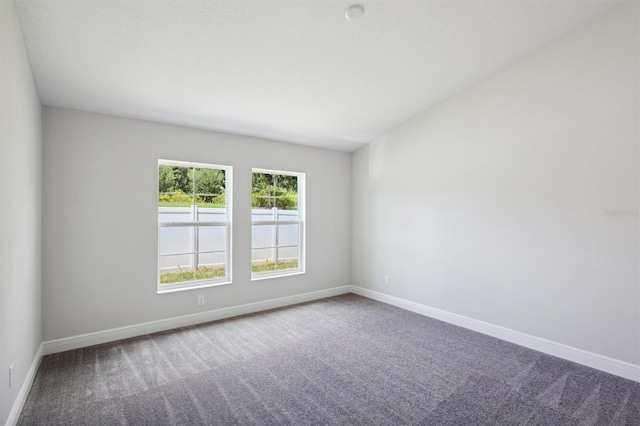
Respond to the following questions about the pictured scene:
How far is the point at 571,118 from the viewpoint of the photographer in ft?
9.85

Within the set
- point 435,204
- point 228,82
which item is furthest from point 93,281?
point 435,204

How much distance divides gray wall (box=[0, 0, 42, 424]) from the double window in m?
1.22

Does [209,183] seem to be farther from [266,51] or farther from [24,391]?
[24,391]

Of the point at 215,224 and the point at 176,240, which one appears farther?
the point at 215,224

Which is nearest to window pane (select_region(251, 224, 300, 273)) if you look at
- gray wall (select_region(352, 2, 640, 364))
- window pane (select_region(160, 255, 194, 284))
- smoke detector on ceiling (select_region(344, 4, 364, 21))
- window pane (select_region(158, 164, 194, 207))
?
window pane (select_region(160, 255, 194, 284))

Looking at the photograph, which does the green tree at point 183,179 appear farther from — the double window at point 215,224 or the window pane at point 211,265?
the window pane at point 211,265

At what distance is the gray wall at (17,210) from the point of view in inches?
68.9

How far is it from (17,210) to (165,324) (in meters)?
2.04

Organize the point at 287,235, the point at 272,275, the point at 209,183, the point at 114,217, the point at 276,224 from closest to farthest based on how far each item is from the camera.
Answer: the point at 114,217, the point at 209,183, the point at 272,275, the point at 276,224, the point at 287,235

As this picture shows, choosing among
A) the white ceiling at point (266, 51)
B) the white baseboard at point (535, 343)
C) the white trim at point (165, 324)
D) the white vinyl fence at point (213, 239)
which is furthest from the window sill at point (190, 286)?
the white baseboard at point (535, 343)

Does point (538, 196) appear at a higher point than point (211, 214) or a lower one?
higher

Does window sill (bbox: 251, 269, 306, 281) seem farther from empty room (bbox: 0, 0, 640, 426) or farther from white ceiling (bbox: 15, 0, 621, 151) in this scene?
white ceiling (bbox: 15, 0, 621, 151)

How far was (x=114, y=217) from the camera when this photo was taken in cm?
336

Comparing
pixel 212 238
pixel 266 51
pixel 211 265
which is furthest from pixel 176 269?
pixel 266 51
